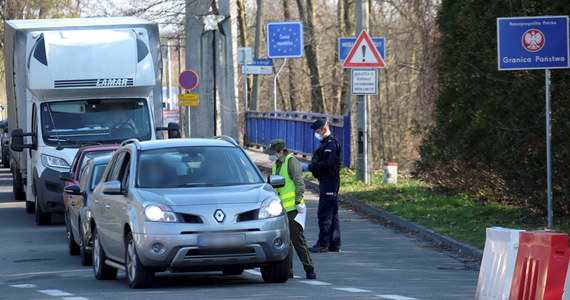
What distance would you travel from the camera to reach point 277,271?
42.8 feet

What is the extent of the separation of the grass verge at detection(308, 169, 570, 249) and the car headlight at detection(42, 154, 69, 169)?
550 cm

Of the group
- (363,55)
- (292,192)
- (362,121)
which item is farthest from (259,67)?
(292,192)

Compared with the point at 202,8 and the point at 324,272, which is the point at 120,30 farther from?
the point at 202,8

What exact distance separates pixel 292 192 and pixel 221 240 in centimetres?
214

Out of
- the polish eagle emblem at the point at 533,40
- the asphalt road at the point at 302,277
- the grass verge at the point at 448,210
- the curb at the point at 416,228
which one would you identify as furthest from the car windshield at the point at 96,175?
the polish eagle emblem at the point at 533,40

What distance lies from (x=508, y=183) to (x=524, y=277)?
8.68 meters

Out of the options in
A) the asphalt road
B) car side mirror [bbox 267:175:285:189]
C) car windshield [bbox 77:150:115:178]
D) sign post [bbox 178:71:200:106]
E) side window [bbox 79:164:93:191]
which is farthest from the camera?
sign post [bbox 178:71:200:106]

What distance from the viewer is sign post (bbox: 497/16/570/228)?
15719mm

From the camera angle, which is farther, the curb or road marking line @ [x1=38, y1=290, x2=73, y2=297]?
the curb

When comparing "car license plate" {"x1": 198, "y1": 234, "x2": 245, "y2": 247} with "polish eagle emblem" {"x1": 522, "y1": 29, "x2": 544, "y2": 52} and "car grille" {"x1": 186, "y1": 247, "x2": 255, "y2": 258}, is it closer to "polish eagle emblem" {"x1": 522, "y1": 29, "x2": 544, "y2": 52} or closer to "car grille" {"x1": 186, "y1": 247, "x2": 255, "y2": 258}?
"car grille" {"x1": 186, "y1": 247, "x2": 255, "y2": 258}

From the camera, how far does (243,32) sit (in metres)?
54.4

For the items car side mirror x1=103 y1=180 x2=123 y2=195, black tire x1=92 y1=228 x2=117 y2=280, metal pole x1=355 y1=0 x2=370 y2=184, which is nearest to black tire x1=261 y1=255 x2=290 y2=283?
car side mirror x1=103 y1=180 x2=123 y2=195

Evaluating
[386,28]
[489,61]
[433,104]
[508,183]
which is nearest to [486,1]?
[489,61]

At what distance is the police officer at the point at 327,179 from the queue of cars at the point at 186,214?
200cm
